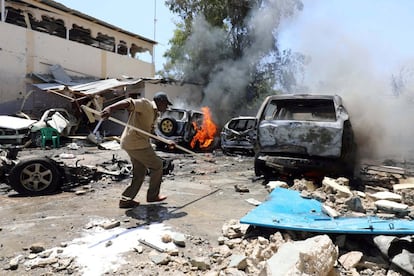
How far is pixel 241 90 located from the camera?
2164cm

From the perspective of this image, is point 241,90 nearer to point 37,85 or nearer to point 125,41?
point 125,41

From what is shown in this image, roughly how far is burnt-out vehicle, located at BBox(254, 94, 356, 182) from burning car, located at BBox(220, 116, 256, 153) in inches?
204

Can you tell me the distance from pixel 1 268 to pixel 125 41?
23.5 meters

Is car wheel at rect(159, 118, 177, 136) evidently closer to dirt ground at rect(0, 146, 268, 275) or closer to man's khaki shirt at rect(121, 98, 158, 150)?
dirt ground at rect(0, 146, 268, 275)

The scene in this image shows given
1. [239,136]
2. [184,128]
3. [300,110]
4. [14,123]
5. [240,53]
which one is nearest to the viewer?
[300,110]

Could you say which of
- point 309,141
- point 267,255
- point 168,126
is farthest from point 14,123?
point 267,255

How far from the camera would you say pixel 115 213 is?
4.43 meters

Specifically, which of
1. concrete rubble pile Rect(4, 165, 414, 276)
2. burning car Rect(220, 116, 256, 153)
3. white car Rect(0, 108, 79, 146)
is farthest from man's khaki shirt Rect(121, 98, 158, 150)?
white car Rect(0, 108, 79, 146)

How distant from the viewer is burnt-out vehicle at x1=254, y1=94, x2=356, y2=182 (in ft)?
19.5

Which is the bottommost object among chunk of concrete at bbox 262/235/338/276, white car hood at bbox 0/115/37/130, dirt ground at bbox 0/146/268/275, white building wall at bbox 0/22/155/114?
dirt ground at bbox 0/146/268/275

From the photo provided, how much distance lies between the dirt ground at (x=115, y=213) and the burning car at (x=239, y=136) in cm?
499

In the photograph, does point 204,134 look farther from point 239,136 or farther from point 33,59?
point 33,59

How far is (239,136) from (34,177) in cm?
779

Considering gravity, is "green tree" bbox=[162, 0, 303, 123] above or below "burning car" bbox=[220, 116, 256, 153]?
above
